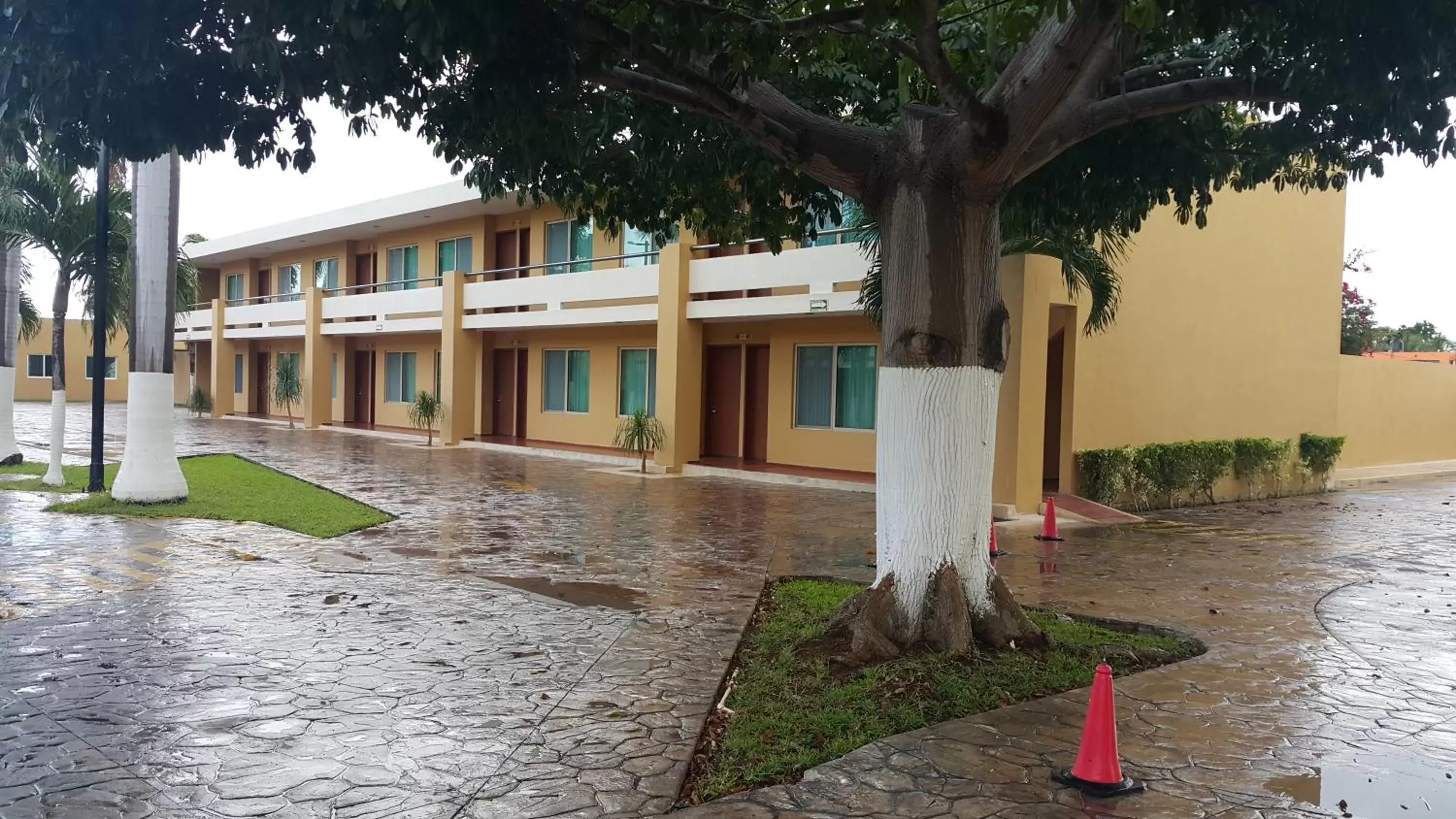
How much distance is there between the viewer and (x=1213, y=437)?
60.6 ft

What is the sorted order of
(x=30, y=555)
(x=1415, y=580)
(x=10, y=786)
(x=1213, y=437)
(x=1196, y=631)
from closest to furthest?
(x=10, y=786) < (x=1196, y=631) < (x=30, y=555) < (x=1415, y=580) < (x=1213, y=437)

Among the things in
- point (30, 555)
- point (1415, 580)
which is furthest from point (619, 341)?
point (1415, 580)

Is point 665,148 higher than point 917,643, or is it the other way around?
point 665,148

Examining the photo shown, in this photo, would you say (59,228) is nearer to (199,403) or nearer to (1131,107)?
(1131,107)

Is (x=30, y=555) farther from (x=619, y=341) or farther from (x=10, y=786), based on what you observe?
(x=619, y=341)

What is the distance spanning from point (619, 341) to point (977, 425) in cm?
1756

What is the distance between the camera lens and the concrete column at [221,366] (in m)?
35.8

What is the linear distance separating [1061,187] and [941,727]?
4717 mm

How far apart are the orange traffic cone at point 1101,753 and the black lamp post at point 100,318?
12.3 m

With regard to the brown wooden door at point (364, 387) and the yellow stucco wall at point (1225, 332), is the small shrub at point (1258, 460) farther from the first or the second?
the brown wooden door at point (364, 387)

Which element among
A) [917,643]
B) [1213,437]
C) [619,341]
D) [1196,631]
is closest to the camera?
[917,643]

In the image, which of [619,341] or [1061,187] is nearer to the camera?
[1061,187]

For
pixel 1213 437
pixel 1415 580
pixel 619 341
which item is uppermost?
pixel 619 341

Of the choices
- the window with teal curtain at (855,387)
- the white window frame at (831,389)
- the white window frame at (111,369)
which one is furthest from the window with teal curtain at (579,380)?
the white window frame at (111,369)
